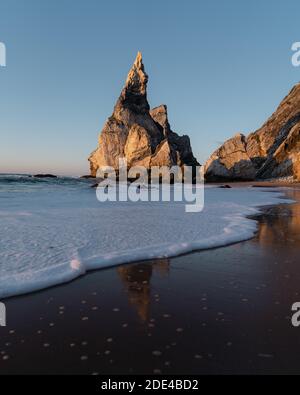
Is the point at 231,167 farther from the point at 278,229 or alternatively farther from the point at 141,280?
the point at 141,280

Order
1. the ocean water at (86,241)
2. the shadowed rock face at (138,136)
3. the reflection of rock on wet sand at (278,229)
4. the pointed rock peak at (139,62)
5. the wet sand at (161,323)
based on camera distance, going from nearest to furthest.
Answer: the wet sand at (161,323), the ocean water at (86,241), the reflection of rock on wet sand at (278,229), the shadowed rock face at (138,136), the pointed rock peak at (139,62)

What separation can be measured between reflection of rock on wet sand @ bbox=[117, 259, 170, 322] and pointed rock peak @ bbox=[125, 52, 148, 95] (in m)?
90.9

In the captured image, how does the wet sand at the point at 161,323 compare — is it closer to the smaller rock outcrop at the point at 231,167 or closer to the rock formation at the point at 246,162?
the rock formation at the point at 246,162

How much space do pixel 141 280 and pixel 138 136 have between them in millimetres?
72369

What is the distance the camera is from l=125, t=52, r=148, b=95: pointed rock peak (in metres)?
91.5

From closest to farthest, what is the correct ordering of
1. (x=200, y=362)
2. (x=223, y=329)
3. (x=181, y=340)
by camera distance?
(x=200, y=362)
(x=181, y=340)
(x=223, y=329)

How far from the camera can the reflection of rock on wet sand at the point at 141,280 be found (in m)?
4.20

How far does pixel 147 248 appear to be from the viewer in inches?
279

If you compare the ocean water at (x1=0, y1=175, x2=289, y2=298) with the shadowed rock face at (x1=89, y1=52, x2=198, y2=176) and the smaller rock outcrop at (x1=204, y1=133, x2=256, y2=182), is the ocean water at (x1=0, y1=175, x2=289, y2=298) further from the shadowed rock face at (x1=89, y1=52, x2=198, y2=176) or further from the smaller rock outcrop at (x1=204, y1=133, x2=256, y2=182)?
the shadowed rock face at (x1=89, y1=52, x2=198, y2=176)

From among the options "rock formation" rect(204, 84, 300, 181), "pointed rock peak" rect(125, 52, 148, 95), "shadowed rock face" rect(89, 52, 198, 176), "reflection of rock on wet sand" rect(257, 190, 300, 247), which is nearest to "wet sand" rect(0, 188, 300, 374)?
"reflection of rock on wet sand" rect(257, 190, 300, 247)

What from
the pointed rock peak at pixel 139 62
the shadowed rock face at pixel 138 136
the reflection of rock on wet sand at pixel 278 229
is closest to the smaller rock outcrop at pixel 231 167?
the shadowed rock face at pixel 138 136
